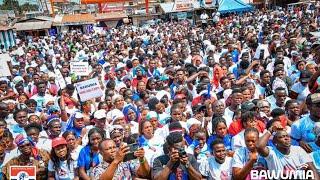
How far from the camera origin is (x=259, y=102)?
5281mm

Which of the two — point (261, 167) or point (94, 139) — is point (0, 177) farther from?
point (261, 167)

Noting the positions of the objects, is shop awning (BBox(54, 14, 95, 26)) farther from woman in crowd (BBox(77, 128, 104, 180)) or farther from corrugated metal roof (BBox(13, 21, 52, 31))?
woman in crowd (BBox(77, 128, 104, 180))

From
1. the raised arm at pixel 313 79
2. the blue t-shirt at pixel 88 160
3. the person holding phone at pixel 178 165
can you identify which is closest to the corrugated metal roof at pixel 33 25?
the raised arm at pixel 313 79

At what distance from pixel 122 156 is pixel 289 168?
4.70 feet

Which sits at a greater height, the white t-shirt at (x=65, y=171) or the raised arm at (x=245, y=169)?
the raised arm at (x=245, y=169)

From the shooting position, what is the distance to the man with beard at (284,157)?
3.47 meters

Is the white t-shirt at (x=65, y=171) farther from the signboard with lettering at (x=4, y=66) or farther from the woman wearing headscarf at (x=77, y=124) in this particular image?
the signboard with lettering at (x=4, y=66)

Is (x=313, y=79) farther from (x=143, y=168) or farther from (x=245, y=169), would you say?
(x=143, y=168)

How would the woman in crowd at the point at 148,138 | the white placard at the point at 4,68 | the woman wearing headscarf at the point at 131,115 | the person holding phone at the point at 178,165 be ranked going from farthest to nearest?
the white placard at the point at 4,68
the woman wearing headscarf at the point at 131,115
the woman in crowd at the point at 148,138
the person holding phone at the point at 178,165

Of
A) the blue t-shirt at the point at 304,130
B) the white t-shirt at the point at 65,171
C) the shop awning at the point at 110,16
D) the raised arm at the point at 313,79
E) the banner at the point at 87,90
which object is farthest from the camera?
the shop awning at the point at 110,16

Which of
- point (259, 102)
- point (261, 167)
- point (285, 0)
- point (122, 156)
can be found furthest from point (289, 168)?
point (285, 0)

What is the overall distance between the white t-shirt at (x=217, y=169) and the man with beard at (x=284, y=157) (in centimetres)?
37

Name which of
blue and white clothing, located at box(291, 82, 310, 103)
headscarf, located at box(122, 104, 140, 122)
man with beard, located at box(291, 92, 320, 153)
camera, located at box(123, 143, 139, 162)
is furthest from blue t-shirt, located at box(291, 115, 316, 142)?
headscarf, located at box(122, 104, 140, 122)

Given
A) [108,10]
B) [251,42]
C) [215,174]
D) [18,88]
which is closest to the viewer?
[215,174]
